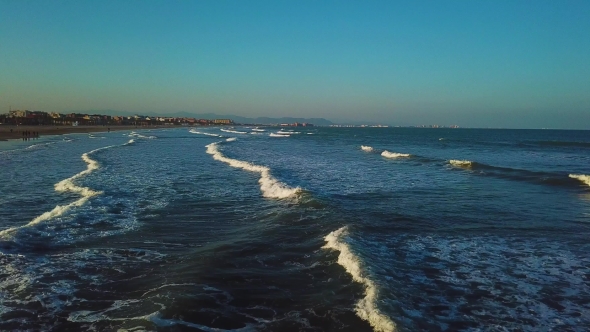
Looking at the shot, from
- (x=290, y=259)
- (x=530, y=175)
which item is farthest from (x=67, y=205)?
(x=530, y=175)

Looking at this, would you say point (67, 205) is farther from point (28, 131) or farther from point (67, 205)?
point (28, 131)

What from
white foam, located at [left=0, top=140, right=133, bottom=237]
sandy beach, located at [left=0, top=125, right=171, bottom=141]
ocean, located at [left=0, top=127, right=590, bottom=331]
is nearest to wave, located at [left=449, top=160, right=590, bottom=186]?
ocean, located at [left=0, top=127, right=590, bottom=331]

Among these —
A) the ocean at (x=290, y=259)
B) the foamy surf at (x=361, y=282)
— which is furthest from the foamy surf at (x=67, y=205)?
the foamy surf at (x=361, y=282)

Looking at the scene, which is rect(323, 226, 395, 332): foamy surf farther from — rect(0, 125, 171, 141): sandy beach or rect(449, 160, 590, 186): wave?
rect(0, 125, 171, 141): sandy beach

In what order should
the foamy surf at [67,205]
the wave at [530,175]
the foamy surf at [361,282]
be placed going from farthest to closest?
the wave at [530,175]
the foamy surf at [67,205]
the foamy surf at [361,282]

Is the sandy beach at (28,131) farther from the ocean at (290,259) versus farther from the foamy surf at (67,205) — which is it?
the ocean at (290,259)

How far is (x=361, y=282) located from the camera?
297 inches

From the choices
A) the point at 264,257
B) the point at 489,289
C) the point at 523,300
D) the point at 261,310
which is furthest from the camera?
the point at 264,257

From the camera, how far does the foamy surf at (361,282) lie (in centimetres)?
597

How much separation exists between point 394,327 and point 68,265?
624 centimetres

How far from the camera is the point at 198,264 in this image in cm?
848

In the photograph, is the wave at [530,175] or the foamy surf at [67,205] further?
the wave at [530,175]

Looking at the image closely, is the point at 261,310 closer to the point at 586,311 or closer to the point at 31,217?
the point at 586,311

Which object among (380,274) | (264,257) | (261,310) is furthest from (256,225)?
(261,310)
